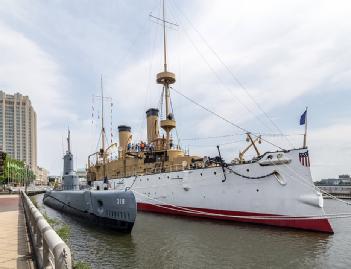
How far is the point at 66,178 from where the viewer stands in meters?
36.5

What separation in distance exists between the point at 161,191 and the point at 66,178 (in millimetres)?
13163

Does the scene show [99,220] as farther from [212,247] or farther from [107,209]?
[212,247]

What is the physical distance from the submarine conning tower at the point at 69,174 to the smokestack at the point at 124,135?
639 centimetres

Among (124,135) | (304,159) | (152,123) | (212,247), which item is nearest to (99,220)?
(212,247)

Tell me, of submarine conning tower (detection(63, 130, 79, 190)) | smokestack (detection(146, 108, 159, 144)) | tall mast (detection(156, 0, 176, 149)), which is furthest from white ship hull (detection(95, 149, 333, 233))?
submarine conning tower (detection(63, 130, 79, 190))

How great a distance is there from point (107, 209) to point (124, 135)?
22.8 meters

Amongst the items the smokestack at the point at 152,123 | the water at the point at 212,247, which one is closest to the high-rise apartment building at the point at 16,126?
the smokestack at the point at 152,123

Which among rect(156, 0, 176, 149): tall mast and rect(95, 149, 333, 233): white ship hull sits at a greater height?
rect(156, 0, 176, 149): tall mast

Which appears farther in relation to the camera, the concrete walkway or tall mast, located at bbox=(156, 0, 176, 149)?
tall mast, located at bbox=(156, 0, 176, 149)

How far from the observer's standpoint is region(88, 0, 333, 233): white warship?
2009 cm

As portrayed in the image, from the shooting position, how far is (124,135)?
139 feet

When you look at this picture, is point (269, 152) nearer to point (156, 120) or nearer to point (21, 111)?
point (156, 120)

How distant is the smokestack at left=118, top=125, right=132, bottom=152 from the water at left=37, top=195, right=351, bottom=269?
2069 centimetres

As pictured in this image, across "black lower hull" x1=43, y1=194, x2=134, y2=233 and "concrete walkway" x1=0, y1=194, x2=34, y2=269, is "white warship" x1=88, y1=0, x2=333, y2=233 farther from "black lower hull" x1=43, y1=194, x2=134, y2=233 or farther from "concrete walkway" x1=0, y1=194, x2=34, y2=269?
"concrete walkway" x1=0, y1=194, x2=34, y2=269
